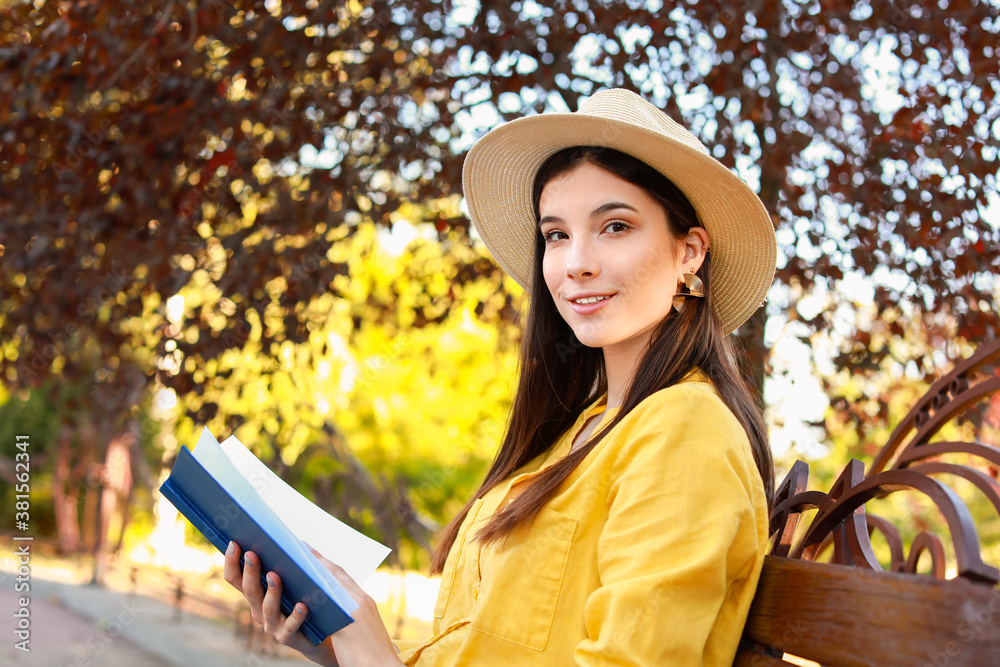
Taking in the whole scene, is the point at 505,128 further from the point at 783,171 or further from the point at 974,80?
the point at 974,80

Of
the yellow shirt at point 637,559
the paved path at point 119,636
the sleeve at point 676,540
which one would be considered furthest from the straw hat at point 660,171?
the paved path at point 119,636

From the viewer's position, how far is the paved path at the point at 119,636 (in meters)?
6.85

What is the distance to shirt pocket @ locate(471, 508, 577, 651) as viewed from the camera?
1.54m

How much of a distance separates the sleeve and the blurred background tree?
5.30 feet

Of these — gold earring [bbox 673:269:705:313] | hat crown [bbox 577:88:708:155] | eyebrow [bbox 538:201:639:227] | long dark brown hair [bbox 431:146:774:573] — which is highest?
hat crown [bbox 577:88:708:155]

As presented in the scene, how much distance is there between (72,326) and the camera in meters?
4.28

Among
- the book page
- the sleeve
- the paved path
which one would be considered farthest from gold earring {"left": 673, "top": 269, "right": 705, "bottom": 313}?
the paved path

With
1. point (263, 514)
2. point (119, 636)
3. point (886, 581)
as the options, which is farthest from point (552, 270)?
point (119, 636)

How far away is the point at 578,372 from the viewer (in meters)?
2.27

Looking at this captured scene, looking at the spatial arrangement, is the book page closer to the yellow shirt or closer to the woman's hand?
the woman's hand

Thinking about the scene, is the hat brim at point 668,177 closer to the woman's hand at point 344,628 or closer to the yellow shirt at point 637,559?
the yellow shirt at point 637,559

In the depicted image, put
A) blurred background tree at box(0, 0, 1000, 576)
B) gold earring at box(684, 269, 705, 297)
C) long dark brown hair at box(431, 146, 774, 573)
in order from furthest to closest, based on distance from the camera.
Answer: blurred background tree at box(0, 0, 1000, 576), gold earring at box(684, 269, 705, 297), long dark brown hair at box(431, 146, 774, 573)

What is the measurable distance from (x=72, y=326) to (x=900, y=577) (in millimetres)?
4076

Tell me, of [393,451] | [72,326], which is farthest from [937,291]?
[393,451]
